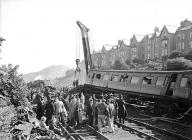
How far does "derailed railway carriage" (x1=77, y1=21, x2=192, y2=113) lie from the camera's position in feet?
53.5

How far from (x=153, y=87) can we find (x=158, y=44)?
4096cm

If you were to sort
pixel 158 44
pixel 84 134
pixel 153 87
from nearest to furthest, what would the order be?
pixel 84 134 → pixel 153 87 → pixel 158 44

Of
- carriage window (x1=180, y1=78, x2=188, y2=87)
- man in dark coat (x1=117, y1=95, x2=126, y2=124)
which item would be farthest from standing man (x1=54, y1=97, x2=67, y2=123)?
carriage window (x1=180, y1=78, x2=188, y2=87)

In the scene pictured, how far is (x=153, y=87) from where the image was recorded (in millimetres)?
18750

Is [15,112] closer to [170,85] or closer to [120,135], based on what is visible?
[120,135]

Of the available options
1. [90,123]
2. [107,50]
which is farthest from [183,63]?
[107,50]

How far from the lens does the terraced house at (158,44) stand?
169 feet

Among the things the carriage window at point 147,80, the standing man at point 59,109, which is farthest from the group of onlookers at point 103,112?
the carriage window at point 147,80

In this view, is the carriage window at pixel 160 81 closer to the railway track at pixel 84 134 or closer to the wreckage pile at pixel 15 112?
the railway track at pixel 84 134

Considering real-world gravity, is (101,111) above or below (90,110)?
above

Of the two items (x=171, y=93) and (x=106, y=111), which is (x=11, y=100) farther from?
(x=171, y=93)

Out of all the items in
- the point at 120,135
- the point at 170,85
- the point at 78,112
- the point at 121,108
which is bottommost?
the point at 120,135

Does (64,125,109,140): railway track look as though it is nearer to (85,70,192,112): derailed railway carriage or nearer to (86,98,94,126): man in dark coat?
(86,98,94,126): man in dark coat

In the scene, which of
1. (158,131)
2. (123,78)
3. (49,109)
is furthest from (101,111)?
(123,78)
